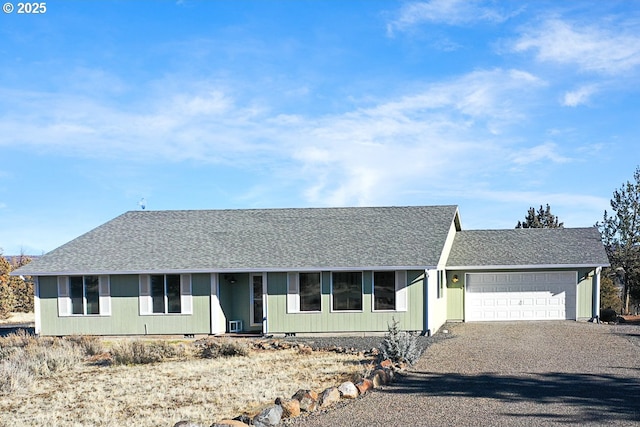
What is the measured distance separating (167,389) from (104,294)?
974cm

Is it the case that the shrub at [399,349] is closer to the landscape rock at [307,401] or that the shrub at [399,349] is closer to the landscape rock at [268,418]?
the landscape rock at [307,401]

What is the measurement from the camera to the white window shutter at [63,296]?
20.3 m

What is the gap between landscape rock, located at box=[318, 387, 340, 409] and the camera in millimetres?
9195

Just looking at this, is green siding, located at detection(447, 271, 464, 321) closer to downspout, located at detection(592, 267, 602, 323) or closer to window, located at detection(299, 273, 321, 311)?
downspout, located at detection(592, 267, 602, 323)

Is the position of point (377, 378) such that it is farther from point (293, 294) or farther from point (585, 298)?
point (585, 298)

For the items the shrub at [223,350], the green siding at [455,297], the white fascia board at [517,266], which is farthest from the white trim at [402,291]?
the shrub at [223,350]

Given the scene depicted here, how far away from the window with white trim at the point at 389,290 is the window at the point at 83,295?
879 cm

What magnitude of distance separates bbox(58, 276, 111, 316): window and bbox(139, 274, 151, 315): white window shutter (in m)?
1.09

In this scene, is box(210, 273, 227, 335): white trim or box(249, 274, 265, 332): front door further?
box(249, 274, 265, 332): front door

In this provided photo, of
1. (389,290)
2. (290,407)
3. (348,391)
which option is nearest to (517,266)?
(389,290)

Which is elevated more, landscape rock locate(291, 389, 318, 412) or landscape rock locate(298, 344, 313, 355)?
landscape rock locate(291, 389, 318, 412)

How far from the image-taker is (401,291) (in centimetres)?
1934

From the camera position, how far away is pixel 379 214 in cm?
2397

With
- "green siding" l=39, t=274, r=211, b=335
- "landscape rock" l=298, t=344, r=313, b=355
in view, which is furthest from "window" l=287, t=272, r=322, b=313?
"landscape rock" l=298, t=344, r=313, b=355
